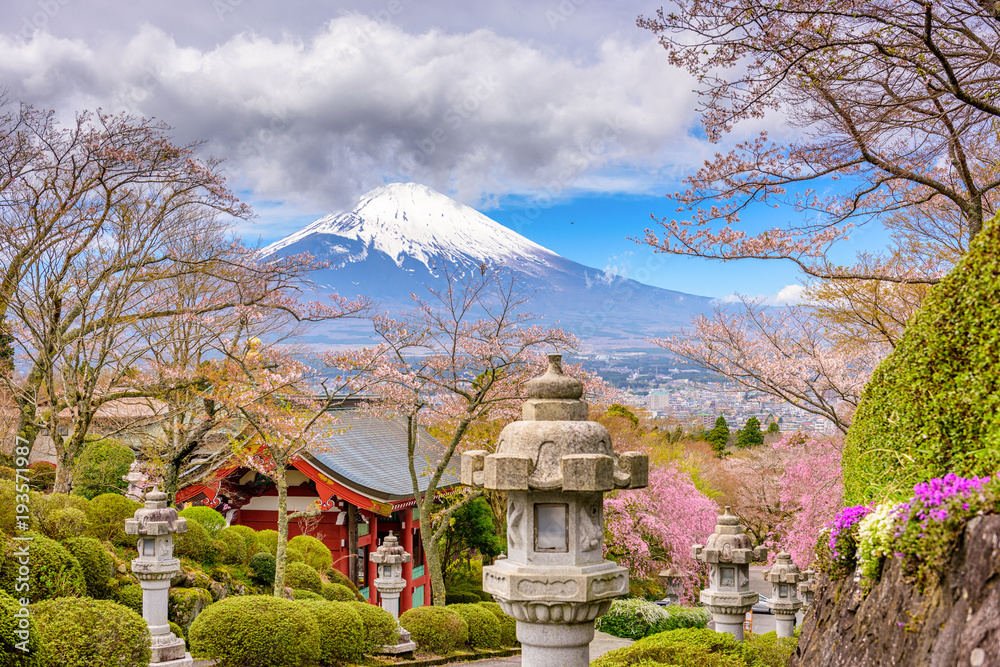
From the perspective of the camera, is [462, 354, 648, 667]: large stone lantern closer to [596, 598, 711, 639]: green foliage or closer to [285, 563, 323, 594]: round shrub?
[285, 563, 323, 594]: round shrub

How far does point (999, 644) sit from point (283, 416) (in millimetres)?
13011

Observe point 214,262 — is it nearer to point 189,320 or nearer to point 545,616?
point 189,320

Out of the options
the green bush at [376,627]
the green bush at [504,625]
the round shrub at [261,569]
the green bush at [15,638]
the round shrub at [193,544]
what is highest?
the green bush at [15,638]

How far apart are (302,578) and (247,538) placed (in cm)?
199

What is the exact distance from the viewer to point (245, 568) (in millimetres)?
15328

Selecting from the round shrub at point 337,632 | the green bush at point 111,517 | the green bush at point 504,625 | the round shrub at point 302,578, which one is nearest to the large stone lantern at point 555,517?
the round shrub at point 337,632

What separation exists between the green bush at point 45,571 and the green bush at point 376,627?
458cm

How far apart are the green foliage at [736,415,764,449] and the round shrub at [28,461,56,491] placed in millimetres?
36678

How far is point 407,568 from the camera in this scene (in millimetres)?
20766

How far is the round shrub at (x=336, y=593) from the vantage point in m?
15.7

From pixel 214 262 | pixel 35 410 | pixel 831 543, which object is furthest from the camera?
pixel 214 262

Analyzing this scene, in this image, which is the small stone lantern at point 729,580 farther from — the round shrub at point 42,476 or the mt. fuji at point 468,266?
the mt. fuji at point 468,266

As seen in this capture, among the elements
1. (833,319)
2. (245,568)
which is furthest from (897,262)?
(245,568)

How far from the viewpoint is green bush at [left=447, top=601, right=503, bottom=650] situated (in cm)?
1514
